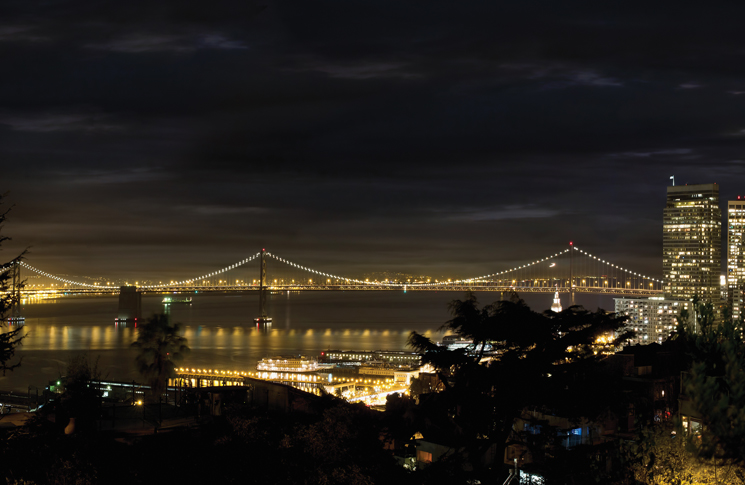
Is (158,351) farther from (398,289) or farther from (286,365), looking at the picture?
(398,289)

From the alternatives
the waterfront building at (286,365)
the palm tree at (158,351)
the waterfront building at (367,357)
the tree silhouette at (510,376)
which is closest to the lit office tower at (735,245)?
the waterfront building at (367,357)

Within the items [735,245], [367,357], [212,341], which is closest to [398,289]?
[212,341]

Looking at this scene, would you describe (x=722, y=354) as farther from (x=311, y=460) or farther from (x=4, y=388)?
(x=4, y=388)

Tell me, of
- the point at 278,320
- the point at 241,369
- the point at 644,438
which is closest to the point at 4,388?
the point at 241,369

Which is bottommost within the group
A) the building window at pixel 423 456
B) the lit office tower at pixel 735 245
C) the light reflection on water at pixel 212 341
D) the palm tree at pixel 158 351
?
the light reflection on water at pixel 212 341

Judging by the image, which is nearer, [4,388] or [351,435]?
[351,435]

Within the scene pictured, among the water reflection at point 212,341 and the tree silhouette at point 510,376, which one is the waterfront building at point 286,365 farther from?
the tree silhouette at point 510,376
